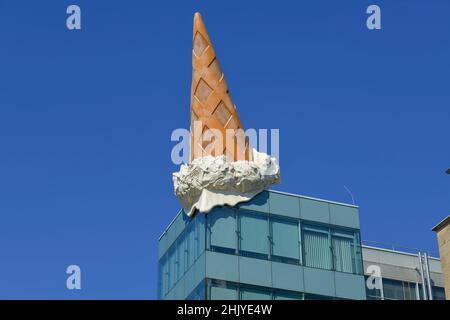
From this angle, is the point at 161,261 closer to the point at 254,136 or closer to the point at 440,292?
the point at 254,136

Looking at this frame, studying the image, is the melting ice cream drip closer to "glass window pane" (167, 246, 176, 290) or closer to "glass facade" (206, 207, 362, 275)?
"glass facade" (206, 207, 362, 275)

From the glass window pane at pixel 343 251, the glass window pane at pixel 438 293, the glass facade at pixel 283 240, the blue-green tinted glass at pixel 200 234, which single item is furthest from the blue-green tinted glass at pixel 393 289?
the blue-green tinted glass at pixel 200 234

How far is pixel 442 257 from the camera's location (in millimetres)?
53281

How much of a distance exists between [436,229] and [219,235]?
10.3 meters

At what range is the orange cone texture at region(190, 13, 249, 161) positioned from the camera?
54.8 meters

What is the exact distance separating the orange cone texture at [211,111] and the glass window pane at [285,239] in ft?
12.5

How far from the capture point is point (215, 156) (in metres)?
54.2

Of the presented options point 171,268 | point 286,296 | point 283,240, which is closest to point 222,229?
point 283,240

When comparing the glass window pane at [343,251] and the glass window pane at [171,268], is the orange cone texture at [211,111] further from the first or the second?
the glass window pane at [343,251]

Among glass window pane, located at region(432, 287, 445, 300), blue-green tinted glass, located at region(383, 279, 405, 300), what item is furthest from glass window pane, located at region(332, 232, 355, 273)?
glass window pane, located at region(432, 287, 445, 300)

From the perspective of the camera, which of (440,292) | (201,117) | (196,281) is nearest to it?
(196,281)
